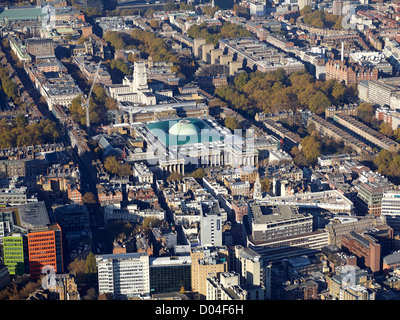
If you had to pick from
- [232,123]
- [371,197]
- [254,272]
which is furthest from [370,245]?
[232,123]

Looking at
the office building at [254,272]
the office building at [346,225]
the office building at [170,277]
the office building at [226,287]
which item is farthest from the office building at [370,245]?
the office building at [170,277]

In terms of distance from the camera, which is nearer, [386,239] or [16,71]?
[386,239]

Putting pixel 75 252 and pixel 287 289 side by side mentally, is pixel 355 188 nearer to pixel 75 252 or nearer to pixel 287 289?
pixel 287 289

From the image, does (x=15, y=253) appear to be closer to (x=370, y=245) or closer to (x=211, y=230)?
(x=211, y=230)

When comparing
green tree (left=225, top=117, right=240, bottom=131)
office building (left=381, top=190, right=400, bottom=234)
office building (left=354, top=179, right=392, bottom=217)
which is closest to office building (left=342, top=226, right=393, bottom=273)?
office building (left=381, top=190, right=400, bottom=234)

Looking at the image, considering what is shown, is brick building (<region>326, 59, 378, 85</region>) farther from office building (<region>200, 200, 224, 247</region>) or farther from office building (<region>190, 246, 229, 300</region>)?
office building (<region>190, 246, 229, 300</region>)

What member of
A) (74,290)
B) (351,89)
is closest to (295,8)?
(351,89)
